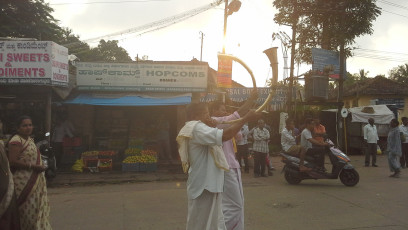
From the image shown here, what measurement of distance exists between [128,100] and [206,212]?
8.09 metres

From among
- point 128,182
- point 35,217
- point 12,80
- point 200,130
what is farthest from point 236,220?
point 12,80

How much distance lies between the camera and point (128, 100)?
35.9 feet

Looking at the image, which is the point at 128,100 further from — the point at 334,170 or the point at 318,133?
the point at 334,170

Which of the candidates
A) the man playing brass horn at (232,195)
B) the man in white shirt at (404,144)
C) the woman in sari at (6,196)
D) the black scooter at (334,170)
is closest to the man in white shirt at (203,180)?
the man playing brass horn at (232,195)

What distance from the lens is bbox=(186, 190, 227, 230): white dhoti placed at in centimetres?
333

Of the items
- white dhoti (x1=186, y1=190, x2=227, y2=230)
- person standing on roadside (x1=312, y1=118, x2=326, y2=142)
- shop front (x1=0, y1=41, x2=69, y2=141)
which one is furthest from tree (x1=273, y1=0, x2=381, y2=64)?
white dhoti (x1=186, y1=190, x2=227, y2=230)

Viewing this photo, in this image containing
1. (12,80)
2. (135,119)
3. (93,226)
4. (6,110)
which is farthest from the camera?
(135,119)

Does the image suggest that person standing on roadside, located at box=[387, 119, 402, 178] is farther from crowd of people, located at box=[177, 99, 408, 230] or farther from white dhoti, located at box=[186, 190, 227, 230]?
white dhoti, located at box=[186, 190, 227, 230]

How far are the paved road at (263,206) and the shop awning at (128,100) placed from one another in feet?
9.30

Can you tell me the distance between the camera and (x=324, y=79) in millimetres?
15352

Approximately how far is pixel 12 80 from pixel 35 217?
7.02 m

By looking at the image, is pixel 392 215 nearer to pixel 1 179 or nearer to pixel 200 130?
pixel 200 130

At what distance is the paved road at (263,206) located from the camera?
5168mm

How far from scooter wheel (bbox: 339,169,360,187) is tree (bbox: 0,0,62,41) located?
17887 mm
